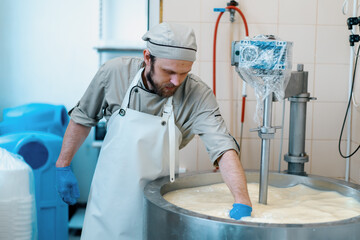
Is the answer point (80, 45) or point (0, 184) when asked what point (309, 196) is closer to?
point (0, 184)

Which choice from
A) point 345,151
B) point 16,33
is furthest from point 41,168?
point 345,151

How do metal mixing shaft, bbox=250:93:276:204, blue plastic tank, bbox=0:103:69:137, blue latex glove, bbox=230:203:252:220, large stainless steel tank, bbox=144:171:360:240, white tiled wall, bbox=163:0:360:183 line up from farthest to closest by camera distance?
blue plastic tank, bbox=0:103:69:137, white tiled wall, bbox=163:0:360:183, metal mixing shaft, bbox=250:93:276:204, blue latex glove, bbox=230:203:252:220, large stainless steel tank, bbox=144:171:360:240

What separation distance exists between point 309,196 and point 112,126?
847mm

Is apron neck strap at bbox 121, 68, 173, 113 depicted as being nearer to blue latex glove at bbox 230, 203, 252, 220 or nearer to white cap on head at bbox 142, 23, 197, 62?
white cap on head at bbox 142, 23, 197, 62

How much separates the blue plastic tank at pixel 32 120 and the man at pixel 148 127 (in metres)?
1.21

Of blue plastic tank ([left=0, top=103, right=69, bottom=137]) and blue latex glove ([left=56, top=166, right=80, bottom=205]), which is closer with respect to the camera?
blue latex glove ([left=56, top=166, right=80, bottom=205])

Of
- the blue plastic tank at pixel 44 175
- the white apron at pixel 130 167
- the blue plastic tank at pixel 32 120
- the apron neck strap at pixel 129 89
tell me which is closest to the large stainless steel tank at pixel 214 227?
the white apron at pixel 130 167

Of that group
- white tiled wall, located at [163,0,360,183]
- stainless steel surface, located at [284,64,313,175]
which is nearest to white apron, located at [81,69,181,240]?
stainless steel surface, located at [284,64,313,175]

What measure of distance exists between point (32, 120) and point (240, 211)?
196 centimetres

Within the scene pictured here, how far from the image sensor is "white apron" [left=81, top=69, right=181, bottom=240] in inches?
62.7

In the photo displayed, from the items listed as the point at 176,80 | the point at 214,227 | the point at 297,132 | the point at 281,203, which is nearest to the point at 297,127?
the point at 297,132

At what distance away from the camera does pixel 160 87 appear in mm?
1618

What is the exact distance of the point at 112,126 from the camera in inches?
65.6

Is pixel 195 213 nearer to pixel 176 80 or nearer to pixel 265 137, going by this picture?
pixel 265 137
